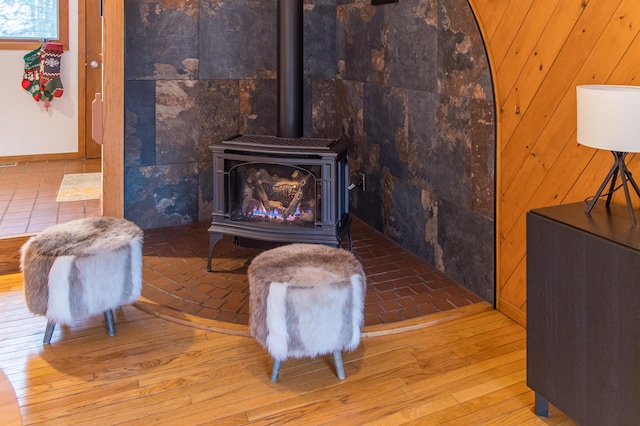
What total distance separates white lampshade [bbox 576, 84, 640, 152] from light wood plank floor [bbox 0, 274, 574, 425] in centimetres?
98

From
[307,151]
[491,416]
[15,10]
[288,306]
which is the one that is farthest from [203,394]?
[15,10]

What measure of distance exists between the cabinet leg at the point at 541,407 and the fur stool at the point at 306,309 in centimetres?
68

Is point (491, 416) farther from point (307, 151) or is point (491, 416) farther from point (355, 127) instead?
point (355, 127)

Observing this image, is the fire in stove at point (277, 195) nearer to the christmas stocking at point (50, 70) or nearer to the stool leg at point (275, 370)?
the stool leg at point (275, 370)

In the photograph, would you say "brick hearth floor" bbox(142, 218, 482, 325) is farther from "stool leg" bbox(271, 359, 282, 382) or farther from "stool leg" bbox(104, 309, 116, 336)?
"stool leg" bbox(271, 359, 282, 382)

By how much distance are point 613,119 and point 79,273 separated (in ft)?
6.82

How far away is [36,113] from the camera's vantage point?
5500 mm

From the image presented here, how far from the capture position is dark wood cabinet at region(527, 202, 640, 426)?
5.25 ft

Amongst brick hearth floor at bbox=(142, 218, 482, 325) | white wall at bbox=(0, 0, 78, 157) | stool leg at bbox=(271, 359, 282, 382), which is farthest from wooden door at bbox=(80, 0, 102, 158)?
stool leg at bbox=(271, 359, 282, 382)

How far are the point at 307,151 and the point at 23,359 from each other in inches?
66.5

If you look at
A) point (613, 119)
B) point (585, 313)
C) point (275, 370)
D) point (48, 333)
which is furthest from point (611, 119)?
point (48, 333)

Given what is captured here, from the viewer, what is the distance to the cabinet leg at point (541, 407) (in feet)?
6.50

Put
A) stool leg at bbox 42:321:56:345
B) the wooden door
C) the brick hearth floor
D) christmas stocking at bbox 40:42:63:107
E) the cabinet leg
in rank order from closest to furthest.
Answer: the cabinet leg, stool leg at bbox 42:321:56:345, the brick hearth floor, christmas stocking at bbox 40:42:63:107, the wooden door

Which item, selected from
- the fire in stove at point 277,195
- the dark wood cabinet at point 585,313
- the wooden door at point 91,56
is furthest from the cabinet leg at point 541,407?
the wooden door at point 91,56
